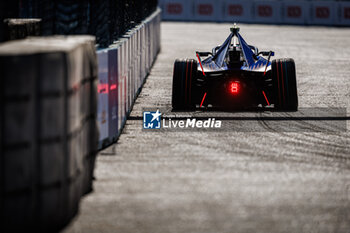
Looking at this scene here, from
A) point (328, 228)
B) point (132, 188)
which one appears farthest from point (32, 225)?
point (328, 228)

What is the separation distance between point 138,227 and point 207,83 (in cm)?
742

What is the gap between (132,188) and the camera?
8508mm

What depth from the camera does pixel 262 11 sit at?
4766 centimetres

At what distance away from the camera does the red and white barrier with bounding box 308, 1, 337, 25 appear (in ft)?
152

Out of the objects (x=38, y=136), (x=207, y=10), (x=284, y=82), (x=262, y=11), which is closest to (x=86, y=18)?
(x=284, y=82)

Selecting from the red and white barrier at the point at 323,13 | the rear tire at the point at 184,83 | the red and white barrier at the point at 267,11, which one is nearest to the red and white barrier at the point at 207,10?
the red and white barrier at the point at 267,11

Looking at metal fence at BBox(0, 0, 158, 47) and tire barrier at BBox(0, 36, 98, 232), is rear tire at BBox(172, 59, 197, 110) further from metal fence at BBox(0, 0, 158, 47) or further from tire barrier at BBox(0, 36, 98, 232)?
tire barrier at BBox(0, 36, 98, 232)

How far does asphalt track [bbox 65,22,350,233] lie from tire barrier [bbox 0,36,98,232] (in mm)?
389

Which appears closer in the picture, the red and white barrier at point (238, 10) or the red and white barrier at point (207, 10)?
the red and white barrier at point (238, 10)

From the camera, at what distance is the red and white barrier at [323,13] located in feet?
152

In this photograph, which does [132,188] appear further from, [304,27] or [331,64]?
[304,27]

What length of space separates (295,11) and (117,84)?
1435 inches

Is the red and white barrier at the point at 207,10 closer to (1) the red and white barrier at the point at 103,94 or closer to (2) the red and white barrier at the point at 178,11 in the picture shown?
(2) the red and white barrier at the point at 178,11

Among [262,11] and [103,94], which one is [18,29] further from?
[262,11]
